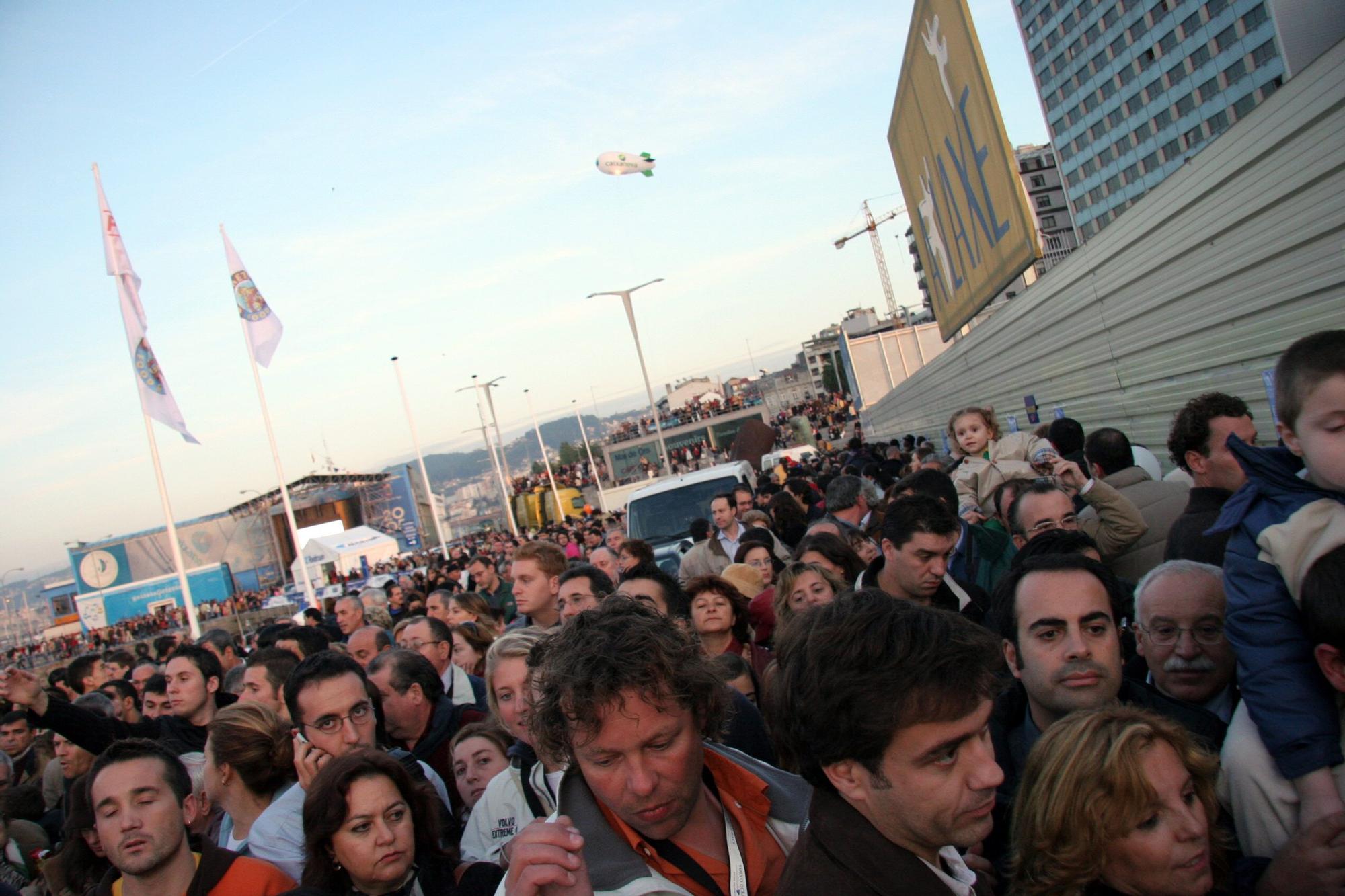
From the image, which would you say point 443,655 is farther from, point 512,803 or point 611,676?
point 611,676

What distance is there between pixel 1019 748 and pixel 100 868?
162 inches

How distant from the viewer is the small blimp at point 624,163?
134 ft

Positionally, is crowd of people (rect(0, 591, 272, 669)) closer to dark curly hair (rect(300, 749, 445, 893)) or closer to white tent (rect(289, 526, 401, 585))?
white tent (rect(289, 526, 401, 585))

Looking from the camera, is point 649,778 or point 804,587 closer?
point 649,778

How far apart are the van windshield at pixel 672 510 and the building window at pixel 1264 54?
93.3 metres

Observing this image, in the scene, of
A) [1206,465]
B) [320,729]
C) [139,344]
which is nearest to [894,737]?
[1206,465]

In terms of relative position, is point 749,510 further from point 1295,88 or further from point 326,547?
point 326,547

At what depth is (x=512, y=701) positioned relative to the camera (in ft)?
13.2

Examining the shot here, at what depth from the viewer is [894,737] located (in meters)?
1.95

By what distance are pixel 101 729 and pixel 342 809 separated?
12.0ft

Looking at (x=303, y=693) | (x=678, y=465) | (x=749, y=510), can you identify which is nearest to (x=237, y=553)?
(x=678, y=465)

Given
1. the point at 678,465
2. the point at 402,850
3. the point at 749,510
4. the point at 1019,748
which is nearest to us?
the point at 1019,748

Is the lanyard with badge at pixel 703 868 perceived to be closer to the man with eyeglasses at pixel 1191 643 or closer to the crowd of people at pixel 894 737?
the crowd of people at pixel 894 737

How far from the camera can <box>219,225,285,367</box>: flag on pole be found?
24469 millimetres
